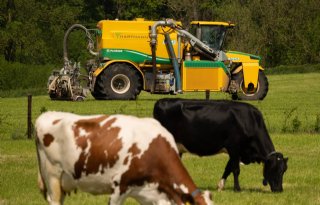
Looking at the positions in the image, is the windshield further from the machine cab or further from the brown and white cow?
the brown and white cow

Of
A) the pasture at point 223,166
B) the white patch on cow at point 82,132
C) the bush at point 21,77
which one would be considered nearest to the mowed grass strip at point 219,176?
the pasture at point 223,166

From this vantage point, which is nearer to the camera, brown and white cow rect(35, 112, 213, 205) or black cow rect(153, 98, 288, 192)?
brown and white cow rect(35, 112, 213, 205)

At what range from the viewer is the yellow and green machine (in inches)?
1404

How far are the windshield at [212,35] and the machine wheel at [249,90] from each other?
A: 1.62 m

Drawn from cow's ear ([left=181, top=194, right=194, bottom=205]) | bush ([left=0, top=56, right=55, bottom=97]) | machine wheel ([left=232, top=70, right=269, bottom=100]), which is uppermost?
cow's ear ([left=181, top=194, right=194, bottom=205])

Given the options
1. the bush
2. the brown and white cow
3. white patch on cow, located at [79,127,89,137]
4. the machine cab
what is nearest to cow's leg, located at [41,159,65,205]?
the brown and white cow

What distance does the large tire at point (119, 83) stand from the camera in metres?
35.5

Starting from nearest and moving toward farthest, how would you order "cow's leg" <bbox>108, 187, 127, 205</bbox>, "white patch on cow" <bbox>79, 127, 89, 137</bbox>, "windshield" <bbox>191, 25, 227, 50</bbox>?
"cow's leg" <bbox>108, 187, 127, 205</bbox> < "white patch on cow" <bbox>79, 127, 89, 137</bbox> < "windshield" <bbox>191, 25, 227, 50</bbox>

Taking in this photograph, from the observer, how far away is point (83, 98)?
36.6 metres

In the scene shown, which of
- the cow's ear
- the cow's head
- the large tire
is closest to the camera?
the cow's ear

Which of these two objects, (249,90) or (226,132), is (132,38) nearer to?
(249,90)

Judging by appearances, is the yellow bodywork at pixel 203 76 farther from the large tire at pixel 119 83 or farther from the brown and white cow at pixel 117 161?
the brown and white cow at pixel 117 161

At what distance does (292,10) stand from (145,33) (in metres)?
34.0

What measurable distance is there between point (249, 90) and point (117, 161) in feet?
91.9
